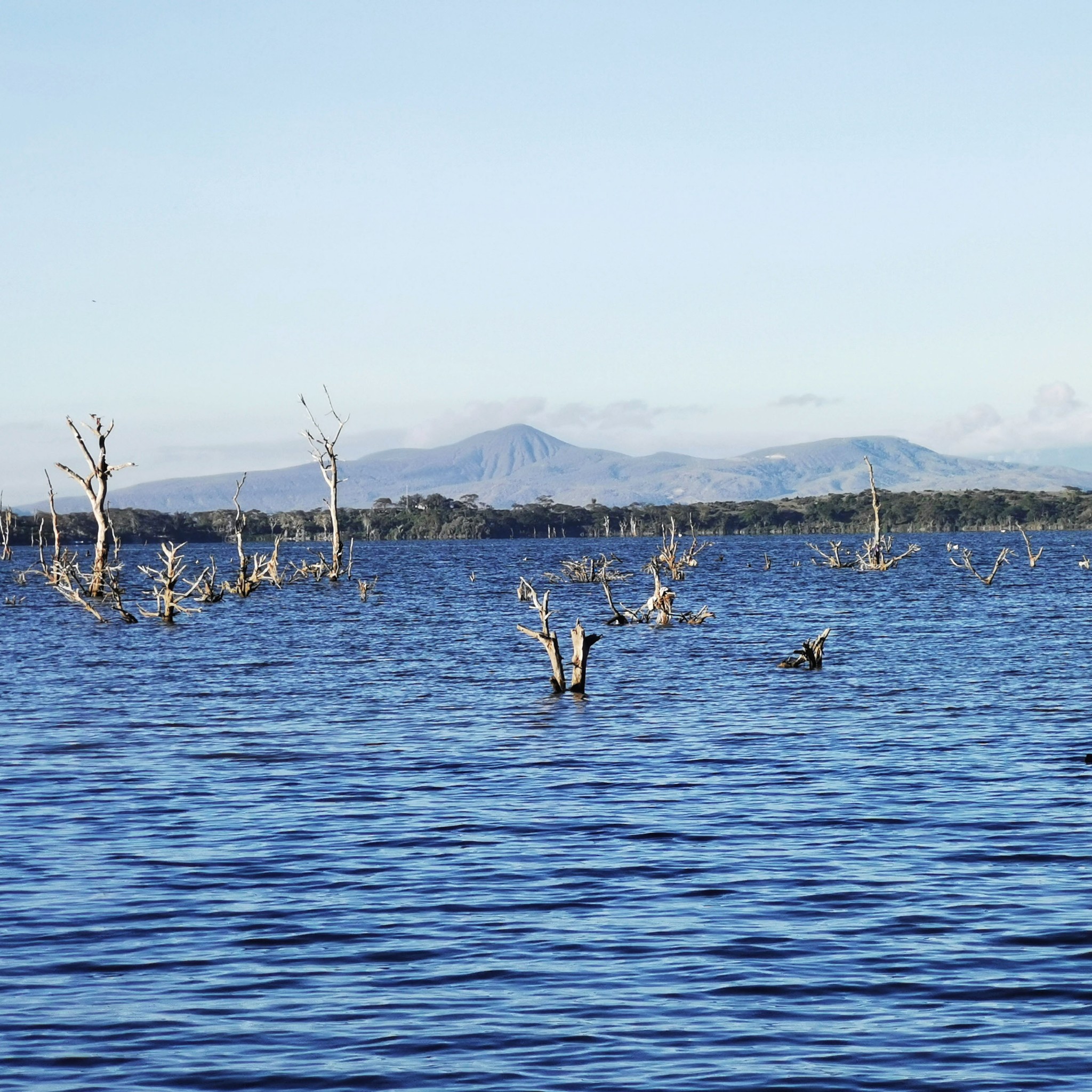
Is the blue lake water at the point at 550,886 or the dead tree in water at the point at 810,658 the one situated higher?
the dead tree in water at the point at 810,658

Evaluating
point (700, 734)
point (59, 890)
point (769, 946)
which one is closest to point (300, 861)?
point (59, 890)

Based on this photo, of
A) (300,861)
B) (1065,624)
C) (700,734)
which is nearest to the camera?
(300,861)

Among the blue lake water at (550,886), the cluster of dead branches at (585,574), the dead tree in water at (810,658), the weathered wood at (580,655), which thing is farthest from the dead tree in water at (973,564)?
the blue lake water at (550,886)

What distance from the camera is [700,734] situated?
98.5 ft

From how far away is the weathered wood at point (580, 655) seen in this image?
119 ft

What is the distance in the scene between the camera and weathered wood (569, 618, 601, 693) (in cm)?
3612

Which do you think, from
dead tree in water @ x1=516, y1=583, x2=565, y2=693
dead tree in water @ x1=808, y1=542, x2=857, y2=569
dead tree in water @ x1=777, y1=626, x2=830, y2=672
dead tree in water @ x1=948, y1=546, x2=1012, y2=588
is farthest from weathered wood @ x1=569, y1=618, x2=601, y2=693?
dead tree in water @ x1=808, y1=542, x2=857, y2=569

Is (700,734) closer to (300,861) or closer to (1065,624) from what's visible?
(300,861)

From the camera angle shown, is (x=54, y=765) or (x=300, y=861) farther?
(x=54, y=765)

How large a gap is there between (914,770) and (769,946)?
1074 cm

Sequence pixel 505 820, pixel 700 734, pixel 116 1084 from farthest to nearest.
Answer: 1. pixel 700 734
2. pixel 505 820
3. pixel 116 1084

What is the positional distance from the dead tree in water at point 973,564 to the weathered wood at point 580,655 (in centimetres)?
4594

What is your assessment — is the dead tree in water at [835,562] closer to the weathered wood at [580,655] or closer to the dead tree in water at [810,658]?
the dead tree in water at [810,658]

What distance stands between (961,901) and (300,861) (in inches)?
299
